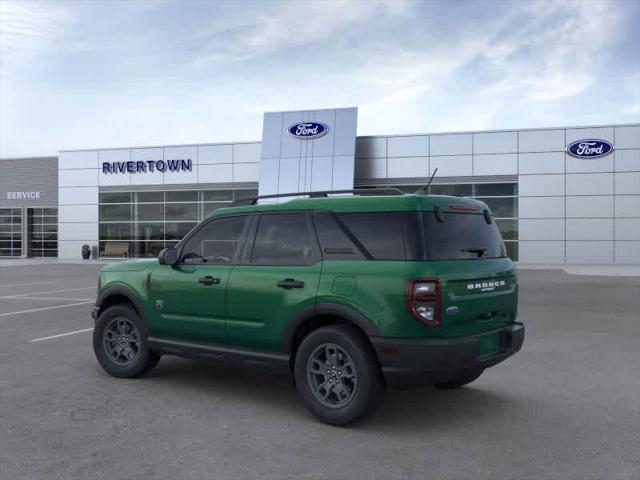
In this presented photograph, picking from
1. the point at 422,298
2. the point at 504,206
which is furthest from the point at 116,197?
the point at 422,298

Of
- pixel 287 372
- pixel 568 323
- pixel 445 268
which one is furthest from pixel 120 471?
pixel 568 323

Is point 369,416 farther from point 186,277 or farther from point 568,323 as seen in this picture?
point 568,323

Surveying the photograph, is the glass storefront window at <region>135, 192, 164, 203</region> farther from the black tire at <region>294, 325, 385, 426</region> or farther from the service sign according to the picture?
the black tire at <region>294, 325, 385, 426</region>

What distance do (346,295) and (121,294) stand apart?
9.30 feet

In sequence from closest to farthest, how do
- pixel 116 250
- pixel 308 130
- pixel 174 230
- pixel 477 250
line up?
pixel 477 250 → pixel 308 130 → pixel 174 230 → pixel 116 250

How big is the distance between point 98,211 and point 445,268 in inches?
1380

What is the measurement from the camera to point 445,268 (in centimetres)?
460

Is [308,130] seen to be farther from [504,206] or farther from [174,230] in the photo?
[504,206]

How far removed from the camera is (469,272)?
189 inches

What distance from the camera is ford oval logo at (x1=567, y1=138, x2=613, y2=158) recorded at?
96.7ft

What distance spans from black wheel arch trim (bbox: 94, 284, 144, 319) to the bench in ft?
99.9

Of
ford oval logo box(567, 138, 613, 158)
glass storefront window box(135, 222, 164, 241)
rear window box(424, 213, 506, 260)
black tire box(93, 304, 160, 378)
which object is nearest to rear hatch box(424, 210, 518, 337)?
rear window box(424, 213, 506, 260)

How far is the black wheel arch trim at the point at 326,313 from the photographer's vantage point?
15.3 ft

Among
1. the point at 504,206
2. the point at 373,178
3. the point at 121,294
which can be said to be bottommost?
the point at 121,294
